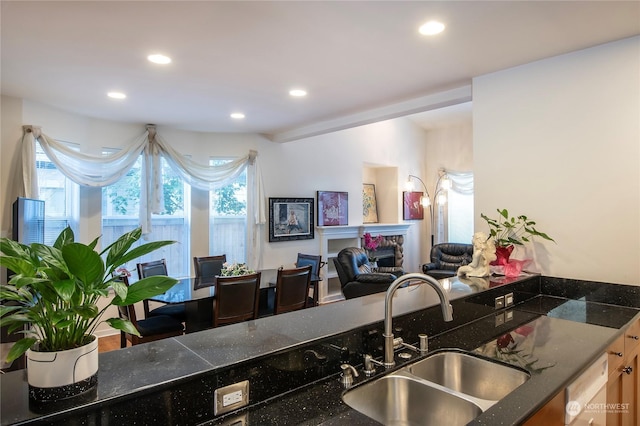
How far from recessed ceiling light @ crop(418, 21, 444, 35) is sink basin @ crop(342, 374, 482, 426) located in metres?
2.00

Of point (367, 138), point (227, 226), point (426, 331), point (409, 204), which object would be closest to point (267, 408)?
point (426, 331)

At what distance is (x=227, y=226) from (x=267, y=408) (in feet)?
14.4

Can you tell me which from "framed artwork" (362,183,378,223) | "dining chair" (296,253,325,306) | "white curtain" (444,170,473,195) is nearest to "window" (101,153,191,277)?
"dining chair" (296,253,325,306)

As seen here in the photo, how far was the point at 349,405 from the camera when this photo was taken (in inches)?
46.1

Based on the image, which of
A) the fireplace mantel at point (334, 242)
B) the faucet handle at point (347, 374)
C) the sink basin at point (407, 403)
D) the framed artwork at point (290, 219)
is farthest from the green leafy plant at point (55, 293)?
the fireplace mantel at point (334, 242)

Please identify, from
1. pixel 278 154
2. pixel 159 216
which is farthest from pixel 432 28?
pixel 159 216

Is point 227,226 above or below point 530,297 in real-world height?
above

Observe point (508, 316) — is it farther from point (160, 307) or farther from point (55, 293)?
point (160, 307)

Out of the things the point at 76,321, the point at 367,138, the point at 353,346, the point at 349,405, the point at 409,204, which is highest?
the point at 367,138

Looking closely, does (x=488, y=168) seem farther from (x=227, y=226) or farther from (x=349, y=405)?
(x=227, y=226)

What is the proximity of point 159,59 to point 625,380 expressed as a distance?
3626mm

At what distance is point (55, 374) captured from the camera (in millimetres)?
859

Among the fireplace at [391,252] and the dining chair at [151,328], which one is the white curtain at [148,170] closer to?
the dining chair at [151,328]

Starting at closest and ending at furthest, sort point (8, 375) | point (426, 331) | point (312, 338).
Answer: point (8, 375) < point (312, 338) < point (426, 331)
